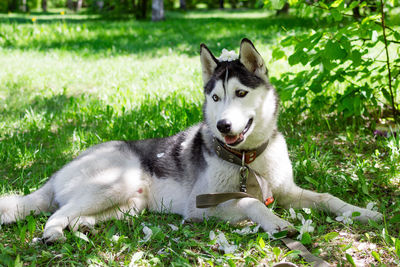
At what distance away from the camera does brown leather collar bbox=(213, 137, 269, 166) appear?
10.0 ft

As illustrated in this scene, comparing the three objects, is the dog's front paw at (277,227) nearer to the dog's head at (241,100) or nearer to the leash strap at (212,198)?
the leash strap at (212,198)

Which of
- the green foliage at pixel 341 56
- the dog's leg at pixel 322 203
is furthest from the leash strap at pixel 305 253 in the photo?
the green foliage at pixel 341 56

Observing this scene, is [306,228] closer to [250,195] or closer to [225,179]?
[250,195]

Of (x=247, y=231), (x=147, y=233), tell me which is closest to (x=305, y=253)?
(x=247, y=231)

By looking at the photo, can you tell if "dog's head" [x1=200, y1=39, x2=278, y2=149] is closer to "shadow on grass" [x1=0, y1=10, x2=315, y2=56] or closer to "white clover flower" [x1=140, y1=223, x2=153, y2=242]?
"white clover flower" [x1=140, y1=223, x2=153, y2=242]

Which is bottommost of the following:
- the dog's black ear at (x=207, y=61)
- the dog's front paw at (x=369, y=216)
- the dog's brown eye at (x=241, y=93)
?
the dog's front paw at (x=369, y=216)

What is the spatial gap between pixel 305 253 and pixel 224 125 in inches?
40.2

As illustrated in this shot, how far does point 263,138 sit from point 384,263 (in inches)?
49.9

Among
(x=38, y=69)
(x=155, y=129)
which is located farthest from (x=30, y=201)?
(x=38, y=69)

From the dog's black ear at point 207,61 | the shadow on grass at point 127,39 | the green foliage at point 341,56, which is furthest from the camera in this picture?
the shadow on grass at point 127,39

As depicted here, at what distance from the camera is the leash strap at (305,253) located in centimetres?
232

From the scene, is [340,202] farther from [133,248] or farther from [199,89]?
[199,89]

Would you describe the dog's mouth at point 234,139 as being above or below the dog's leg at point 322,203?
above

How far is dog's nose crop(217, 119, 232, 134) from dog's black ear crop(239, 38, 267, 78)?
723 millimetres
